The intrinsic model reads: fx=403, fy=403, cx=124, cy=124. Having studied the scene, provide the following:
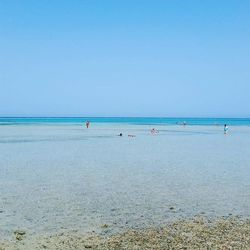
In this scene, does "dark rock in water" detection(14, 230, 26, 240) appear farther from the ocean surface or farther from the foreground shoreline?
the ocean surface

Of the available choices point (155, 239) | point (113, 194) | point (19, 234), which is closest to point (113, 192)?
point (113, 194)

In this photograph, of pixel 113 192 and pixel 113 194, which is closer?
pixel 113 194

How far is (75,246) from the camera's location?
9.97 metres

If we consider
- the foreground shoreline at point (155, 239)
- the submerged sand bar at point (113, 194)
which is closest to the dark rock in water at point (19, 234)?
the foreground shoreline at point (155, 239)

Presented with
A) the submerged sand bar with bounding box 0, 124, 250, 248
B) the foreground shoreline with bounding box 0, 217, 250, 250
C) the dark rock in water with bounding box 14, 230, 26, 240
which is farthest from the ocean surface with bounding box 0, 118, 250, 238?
the foreground shoreline with bounding box 0, 217, 250, 250

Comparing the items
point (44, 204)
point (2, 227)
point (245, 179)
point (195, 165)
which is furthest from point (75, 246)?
point (195, 165)

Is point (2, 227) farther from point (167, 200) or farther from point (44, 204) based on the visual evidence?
point (167, 200)

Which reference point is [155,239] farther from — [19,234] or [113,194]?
[113,194]

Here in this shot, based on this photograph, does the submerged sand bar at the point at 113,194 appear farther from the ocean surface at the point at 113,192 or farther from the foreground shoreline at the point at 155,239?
the foreground shoreline at the point at 155,239

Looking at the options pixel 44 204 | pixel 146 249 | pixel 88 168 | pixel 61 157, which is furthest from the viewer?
pixel 61 157

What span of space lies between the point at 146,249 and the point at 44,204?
613cm

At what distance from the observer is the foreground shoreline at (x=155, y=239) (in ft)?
32.6

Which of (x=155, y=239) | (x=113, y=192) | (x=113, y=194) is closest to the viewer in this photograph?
(x=155, y=239)

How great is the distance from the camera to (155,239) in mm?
10453
